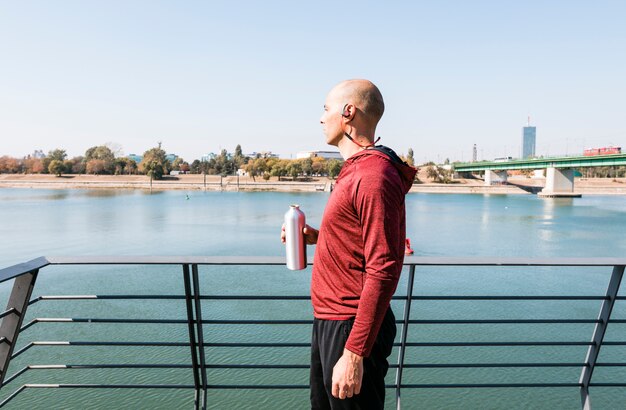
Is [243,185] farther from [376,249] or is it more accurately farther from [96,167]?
[376,249]

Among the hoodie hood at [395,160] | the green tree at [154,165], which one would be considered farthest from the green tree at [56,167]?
the hoodie hood at [395,160]

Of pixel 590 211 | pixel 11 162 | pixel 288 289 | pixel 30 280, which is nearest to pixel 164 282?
pixel 288 289

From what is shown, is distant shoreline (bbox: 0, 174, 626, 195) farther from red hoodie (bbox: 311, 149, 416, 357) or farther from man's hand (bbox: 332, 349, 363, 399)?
man's hand (bbox: 332, 349, 363, 399)

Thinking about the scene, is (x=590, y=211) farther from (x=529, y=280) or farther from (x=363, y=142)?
(x=363, y=142)

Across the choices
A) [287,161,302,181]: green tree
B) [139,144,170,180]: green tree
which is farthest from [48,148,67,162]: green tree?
[287,161,302,181]: green tree

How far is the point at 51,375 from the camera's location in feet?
32.8

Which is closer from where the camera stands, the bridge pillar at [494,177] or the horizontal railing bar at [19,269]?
the horizontal railing bar at [19,269]

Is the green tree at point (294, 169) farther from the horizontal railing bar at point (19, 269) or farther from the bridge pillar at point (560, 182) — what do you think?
the horizontal railing bar at point (19, 269)

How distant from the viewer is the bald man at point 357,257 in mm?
1607

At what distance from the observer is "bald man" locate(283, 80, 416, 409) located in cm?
161

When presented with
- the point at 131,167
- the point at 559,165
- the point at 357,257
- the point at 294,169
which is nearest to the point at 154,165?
the point at 131,167

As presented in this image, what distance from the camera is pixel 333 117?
185 cm

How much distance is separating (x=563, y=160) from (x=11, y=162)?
121m

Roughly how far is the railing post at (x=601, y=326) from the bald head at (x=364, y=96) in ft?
5.65
